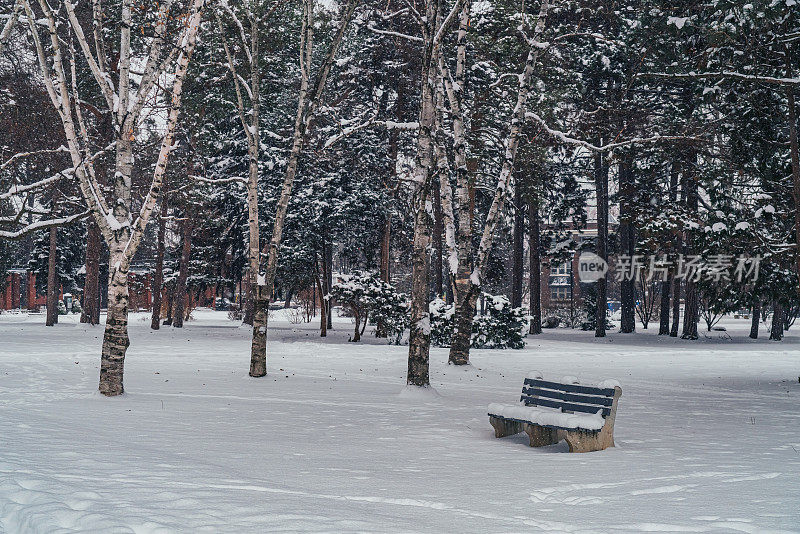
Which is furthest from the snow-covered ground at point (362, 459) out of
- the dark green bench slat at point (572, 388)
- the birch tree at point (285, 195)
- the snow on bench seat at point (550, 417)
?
the birch tree at point (285, 195)

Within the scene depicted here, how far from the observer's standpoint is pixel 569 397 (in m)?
8.04

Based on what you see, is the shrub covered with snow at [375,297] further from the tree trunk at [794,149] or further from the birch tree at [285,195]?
the tree trunk at [794,149]

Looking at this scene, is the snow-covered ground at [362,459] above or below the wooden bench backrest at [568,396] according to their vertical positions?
below

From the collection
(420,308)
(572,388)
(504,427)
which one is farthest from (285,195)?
(572,388)

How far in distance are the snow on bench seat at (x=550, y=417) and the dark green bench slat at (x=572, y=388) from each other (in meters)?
0.25

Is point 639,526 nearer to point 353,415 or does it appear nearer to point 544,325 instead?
point 353,415

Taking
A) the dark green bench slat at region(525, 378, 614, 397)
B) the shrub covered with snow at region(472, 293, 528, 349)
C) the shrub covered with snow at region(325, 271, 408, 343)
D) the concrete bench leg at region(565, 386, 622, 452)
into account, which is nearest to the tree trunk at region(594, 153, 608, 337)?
the shrub covered with snow at region(472, 293, 528, 349)

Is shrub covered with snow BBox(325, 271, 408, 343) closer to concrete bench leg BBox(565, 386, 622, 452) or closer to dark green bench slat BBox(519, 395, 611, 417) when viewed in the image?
dark green bench slat BBox(519, 395, 611, 417)

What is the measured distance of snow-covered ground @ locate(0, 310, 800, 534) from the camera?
4.72 m

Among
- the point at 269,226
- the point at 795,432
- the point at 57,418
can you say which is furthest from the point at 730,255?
the point at 269,226

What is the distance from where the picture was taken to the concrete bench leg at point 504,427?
8.39 m

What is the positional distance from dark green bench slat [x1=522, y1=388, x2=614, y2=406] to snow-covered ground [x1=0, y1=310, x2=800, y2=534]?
0.52 metres

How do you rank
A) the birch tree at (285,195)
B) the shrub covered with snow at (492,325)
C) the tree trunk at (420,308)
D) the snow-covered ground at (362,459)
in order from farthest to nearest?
the shrub covered with snow at (492,325) → the birch tree at (285,195) → the tree trunk at (420,308) → the snow-covered ground at (362,459)

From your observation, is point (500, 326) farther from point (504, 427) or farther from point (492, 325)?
point (504, 427)
